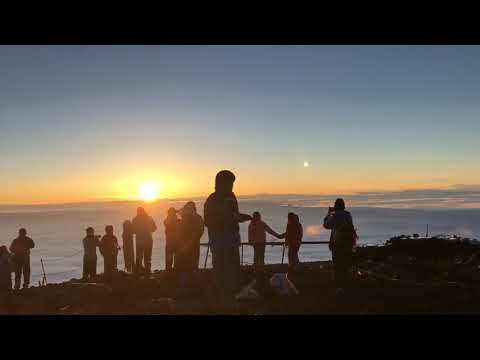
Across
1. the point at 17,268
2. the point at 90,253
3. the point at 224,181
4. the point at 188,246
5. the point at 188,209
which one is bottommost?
the point at 17,268

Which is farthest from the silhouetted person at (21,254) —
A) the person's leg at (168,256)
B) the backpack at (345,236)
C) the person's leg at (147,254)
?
the backpack at (345,236)

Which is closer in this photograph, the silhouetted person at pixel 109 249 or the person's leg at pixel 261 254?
the person's leg at pixel 261 254

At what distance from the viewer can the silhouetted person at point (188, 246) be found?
33.4 feet

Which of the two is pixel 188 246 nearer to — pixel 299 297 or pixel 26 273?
pixel 299 297

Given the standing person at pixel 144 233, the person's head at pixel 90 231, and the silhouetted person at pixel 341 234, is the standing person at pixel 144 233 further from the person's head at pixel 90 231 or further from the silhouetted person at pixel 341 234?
the silhouetted person at pixel 341 234

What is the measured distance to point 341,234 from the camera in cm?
996

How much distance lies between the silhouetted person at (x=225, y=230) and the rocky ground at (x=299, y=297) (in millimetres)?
391

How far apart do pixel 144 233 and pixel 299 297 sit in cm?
554

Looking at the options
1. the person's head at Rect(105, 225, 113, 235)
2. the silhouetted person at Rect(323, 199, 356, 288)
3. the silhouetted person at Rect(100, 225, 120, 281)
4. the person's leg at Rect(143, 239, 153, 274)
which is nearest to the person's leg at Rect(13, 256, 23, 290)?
the silhouetted person at Rect(100, 225, 120, 281)

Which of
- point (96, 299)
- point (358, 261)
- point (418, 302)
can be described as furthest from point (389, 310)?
point (358, 261)

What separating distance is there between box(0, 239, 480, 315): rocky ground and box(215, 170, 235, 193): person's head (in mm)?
1597

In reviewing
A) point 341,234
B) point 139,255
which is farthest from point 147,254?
point 341,234

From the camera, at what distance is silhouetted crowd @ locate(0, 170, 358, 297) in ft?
22.2
